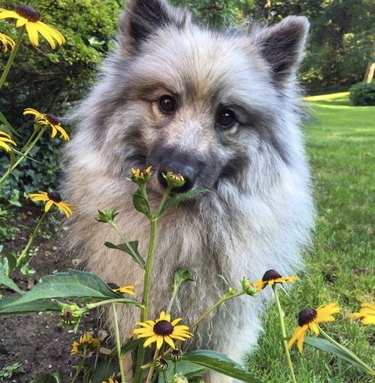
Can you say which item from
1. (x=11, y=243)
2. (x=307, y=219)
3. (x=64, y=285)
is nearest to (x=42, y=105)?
(x=11, y=243)

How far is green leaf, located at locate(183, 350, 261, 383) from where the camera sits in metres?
1.00

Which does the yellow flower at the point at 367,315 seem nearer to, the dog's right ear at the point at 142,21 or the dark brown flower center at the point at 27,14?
the dark brown flower center at the point at 27,14

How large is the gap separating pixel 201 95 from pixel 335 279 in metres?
1.94

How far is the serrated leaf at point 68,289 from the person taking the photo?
3.03ft

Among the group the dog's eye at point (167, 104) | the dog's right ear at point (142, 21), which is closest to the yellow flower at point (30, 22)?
the dog's eye at point (167, 104)

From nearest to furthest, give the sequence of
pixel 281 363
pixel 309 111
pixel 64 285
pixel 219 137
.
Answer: pixel 64 285 < pixel 219 137 < pixel 281 363 < pixel 309 111

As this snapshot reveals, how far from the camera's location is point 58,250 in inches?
145

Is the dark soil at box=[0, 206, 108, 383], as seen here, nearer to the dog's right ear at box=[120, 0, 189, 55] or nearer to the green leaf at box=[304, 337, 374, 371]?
the dog's right ear at box=[120, 0, 189, 55]

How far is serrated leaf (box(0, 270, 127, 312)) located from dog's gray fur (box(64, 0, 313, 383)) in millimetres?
1020

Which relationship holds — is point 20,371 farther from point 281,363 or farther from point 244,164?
point 244,164

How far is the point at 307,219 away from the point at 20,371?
165cm

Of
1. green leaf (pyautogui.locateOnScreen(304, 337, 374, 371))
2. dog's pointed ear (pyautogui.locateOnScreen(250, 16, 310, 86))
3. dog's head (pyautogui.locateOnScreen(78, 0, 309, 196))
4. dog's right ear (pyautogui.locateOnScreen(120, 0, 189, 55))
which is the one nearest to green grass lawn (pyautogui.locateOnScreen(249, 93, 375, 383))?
dog's pointed ear (pyautogui.locateOnScreen(250, 16, 310, 86))

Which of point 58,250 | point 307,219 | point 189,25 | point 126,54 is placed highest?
point 189,25

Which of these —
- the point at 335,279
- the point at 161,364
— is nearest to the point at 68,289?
the point at 161,364
